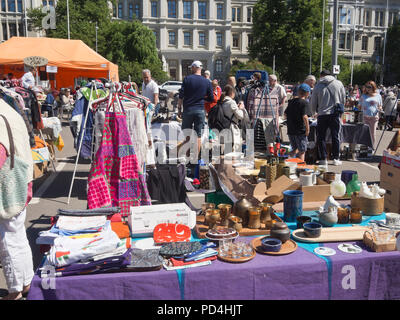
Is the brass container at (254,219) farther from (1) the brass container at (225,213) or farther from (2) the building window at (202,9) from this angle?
(2) the building window at (202,9)

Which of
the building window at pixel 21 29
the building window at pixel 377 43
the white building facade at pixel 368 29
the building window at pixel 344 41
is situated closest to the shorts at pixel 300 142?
the building window at pixel 21 29

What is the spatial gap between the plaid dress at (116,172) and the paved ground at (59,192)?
938 millimetres

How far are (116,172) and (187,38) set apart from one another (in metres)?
65.7

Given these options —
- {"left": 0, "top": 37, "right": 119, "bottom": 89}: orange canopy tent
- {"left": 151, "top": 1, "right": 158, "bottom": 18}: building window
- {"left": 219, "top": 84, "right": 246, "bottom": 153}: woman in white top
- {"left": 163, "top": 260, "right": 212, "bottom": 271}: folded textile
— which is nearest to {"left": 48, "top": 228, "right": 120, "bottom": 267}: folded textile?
{"left": 163, "top": 260, "right": 212, "bottom": 271}: folded textile

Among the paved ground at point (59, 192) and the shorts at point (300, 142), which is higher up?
the shorts at point (300, 142)

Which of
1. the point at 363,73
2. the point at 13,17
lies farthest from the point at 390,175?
the point at 13,17

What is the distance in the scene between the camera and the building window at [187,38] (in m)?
66.4

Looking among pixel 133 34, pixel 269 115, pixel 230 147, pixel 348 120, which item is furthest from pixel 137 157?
pixel 133 34

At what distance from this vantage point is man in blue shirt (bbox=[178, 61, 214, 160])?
7266mm

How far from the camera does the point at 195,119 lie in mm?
7453

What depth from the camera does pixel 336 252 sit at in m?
2.66

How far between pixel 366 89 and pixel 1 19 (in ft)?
200

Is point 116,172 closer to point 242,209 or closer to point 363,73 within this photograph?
point 242,209
